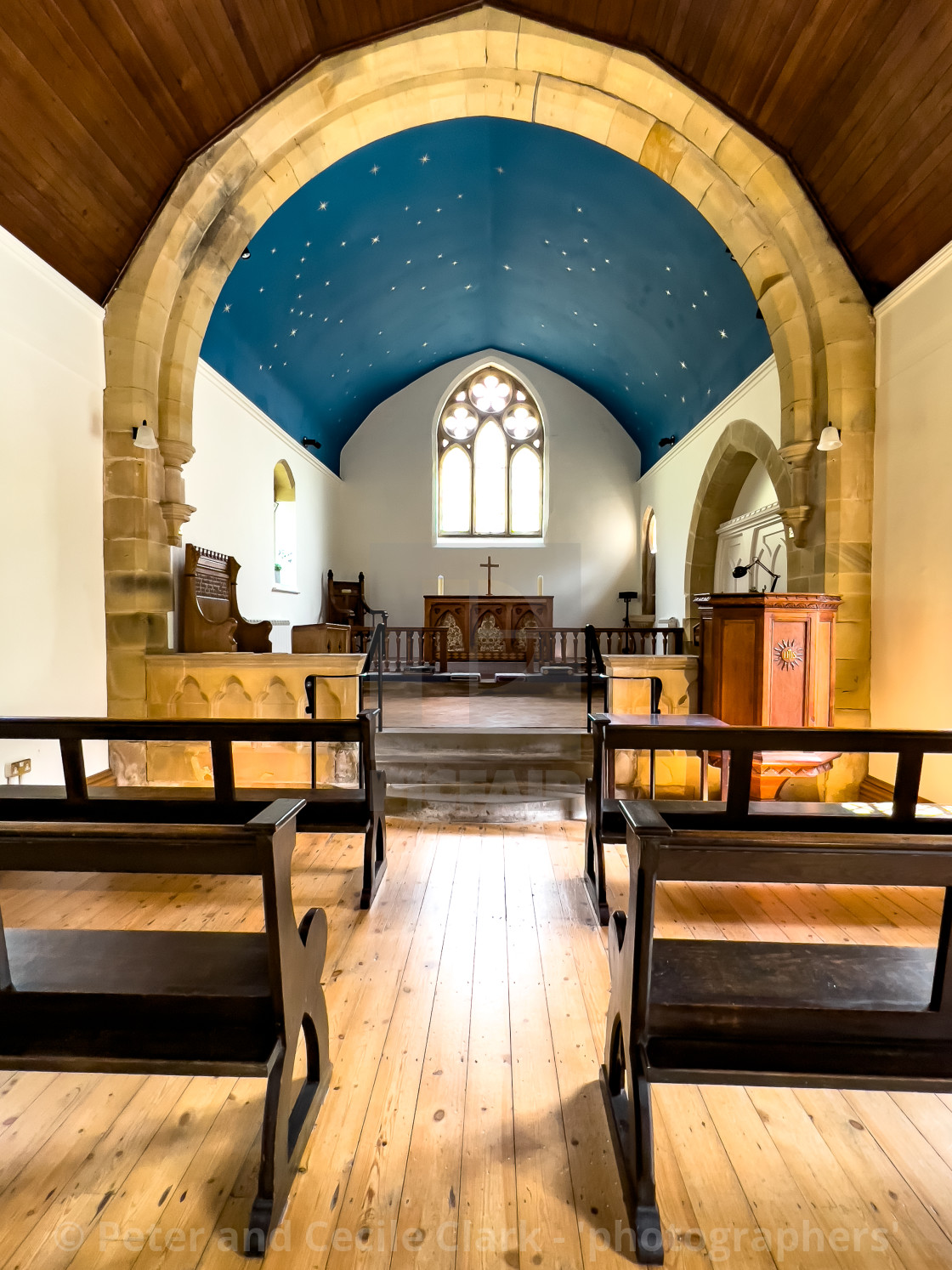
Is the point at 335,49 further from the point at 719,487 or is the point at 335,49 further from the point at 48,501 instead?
the point at 719,487

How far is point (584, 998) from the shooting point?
7.25 ft

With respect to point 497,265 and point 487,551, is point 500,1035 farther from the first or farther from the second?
point 487,551

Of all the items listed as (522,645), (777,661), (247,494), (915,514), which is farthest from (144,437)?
(522,645)

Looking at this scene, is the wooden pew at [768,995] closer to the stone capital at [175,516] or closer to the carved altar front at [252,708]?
the carved altar front at [252,708]

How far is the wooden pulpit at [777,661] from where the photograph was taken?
13.0 ft

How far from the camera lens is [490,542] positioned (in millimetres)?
11609

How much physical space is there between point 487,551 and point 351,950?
9.37 m

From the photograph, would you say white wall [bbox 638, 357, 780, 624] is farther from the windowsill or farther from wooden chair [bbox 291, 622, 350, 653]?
wooden chair [bbox 291, 622, 350, 653]

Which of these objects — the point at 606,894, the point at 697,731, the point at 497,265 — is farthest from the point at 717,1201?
the point at 497,265

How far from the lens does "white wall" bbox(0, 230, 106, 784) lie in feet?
12.8

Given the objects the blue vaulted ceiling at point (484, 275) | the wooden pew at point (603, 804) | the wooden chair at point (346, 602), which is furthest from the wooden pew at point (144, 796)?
the wooden chair at point (346, 602)

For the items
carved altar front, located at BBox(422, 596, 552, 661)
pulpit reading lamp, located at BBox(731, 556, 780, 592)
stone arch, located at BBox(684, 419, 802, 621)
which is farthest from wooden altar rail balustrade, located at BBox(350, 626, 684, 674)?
pulpit reading lamp, located at BBox(731, 556, 780, 592)

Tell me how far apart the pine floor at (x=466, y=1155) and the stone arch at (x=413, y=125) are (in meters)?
3.36

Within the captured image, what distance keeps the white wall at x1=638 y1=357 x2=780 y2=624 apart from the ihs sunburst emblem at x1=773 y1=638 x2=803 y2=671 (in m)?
2.83
